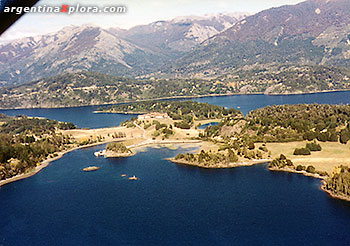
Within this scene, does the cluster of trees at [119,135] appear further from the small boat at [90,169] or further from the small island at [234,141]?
the small boat at [90,169]

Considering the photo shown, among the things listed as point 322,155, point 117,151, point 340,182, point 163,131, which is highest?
point 163,131

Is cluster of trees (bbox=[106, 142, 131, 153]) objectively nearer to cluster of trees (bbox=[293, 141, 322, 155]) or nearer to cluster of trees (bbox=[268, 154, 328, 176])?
cluster of trees (bbox=[268, 154, 328, 176])

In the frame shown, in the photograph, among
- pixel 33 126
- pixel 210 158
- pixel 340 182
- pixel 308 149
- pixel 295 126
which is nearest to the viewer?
pixel 340 182

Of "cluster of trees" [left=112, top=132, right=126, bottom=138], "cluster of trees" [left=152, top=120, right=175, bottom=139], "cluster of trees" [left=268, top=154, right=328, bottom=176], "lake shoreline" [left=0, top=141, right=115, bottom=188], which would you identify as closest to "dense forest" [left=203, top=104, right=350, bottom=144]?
"cluster of trees" [left=152, top=120, right=175, bottom=139]

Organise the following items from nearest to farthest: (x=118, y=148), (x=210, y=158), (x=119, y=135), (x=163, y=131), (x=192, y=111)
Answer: (x=210, y=158) < (x=118, y=148) < (x=163, y=131) < (x=119, y=135) < (x=192, y=111)

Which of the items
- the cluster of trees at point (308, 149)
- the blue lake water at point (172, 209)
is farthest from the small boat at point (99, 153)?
the cluster of trees at point (308, 149)

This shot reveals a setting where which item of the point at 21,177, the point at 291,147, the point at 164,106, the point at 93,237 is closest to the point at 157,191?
the point at 93,237

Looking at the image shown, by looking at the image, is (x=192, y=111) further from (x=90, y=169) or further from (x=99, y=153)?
(x=90, y=169)

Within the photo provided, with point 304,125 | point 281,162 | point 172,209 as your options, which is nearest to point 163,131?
point 304,125
